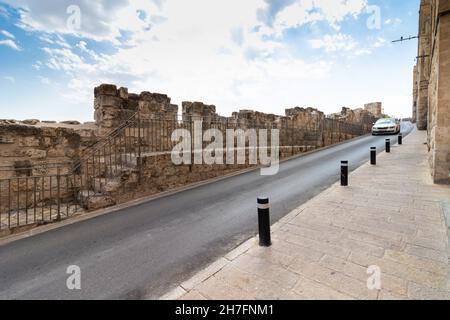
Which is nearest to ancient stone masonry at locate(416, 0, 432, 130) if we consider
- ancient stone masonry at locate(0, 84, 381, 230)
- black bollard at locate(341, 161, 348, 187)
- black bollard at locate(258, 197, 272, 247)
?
ancient stone masonry at locate(0, 84, 381, 230)

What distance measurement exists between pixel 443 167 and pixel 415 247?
166 inches

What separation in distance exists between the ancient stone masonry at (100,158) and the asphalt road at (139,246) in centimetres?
76

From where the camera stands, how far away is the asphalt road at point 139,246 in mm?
2551

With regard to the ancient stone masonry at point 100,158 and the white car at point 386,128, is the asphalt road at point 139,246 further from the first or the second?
the white car at point 386,128

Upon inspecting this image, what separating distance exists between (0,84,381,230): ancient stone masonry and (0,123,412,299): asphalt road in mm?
761

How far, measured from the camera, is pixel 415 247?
2906mm

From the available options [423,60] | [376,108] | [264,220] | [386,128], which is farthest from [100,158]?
[376,108]

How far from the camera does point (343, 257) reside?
2.75 meters

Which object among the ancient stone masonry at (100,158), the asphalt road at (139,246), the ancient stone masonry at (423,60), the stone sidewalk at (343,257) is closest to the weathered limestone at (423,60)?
the ancient stone masonry at (423,60)

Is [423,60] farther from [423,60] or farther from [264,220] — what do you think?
[264,220]

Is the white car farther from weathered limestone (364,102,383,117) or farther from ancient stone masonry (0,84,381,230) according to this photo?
weathered limestone (364,102,383,117)

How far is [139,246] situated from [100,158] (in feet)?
15.6
